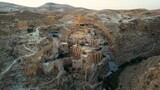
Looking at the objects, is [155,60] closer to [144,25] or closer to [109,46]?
[109,46]

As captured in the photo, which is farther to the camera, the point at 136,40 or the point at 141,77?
the point at 136,40

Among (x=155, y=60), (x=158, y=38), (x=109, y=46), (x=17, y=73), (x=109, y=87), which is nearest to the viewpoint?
(x=17, y=73)

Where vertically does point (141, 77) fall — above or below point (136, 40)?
below

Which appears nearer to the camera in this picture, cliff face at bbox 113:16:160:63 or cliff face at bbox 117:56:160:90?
cliff face at bbox 117:56:160:90

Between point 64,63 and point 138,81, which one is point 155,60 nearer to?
point 138,81

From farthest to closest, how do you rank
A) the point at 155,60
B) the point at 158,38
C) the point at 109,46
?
the point at 158,38, the point at 109,46, the point at 155,60

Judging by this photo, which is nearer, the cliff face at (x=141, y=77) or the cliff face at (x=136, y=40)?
the cliff face at (x=141, y=77)

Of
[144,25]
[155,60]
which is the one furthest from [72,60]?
[144,25]

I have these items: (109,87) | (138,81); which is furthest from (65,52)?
(138,81)

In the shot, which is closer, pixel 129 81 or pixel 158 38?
pixel 129 81

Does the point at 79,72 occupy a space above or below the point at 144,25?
below
